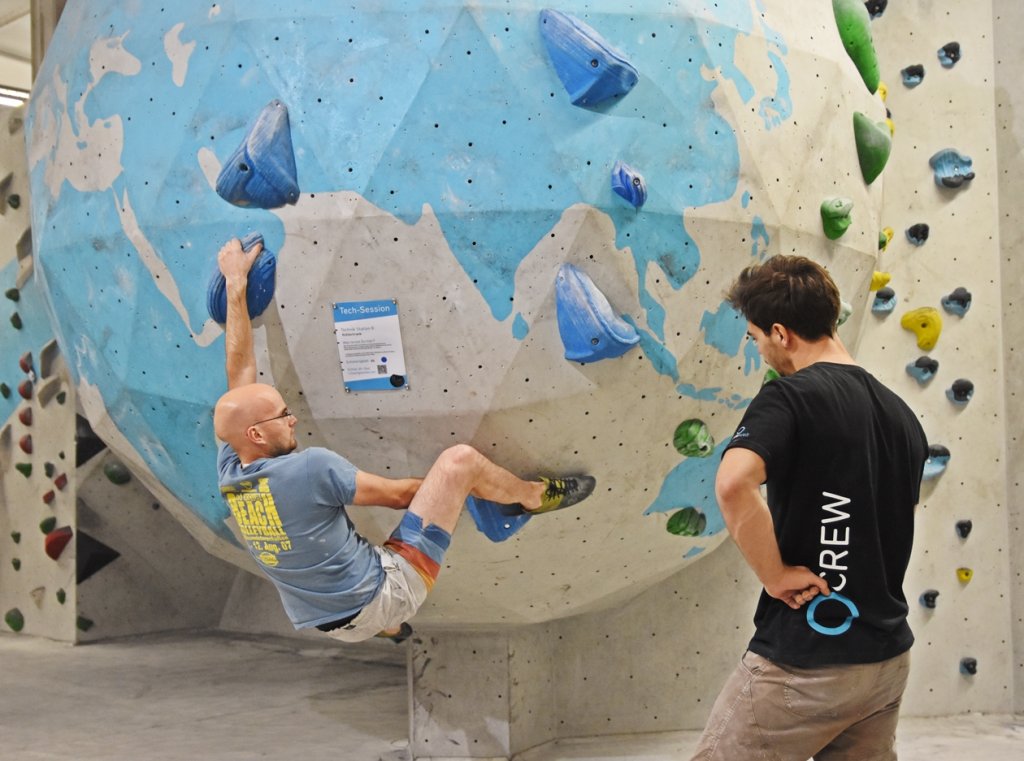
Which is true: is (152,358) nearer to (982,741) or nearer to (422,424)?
(422,424)

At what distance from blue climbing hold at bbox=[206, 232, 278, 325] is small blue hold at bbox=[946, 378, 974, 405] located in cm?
307

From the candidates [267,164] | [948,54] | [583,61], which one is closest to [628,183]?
[583,61]

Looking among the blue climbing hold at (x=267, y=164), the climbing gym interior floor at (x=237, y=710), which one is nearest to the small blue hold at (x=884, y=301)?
the climbing gym interior floor at (x=237, y=710)

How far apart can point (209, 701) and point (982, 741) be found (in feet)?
11.7

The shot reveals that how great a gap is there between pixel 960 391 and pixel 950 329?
0.28 m

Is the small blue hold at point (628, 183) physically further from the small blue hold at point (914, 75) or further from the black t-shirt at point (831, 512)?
the small blue hold at point (914, 75)

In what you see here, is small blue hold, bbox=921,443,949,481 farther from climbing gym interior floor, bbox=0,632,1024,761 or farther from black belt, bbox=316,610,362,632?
black belt, bbox=316,610,362,632

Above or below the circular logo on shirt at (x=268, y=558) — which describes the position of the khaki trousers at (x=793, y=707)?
below

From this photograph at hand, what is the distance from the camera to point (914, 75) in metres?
5.09

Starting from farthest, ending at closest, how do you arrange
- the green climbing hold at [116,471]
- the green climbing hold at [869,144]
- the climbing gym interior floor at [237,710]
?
the green climbing hold at [116,471], the climbing gym interior floor at [237,710], the green climbing hold at [869,144]

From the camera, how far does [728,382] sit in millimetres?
3932

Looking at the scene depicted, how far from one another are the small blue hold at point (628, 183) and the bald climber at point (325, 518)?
0.92 metres

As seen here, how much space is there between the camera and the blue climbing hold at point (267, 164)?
139 inches

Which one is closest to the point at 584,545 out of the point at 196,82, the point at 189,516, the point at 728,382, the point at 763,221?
Answer: the point at 728,382
